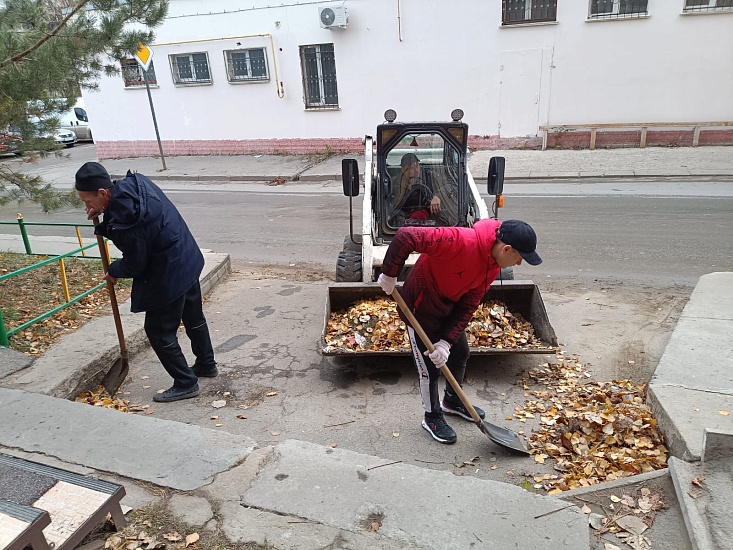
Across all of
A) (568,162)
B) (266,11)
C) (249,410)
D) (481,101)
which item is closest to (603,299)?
(249,410)

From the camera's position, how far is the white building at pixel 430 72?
13.9 meters

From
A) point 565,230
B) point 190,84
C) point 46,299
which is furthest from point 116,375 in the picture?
point 190,84

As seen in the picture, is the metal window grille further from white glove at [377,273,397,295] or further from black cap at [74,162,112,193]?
black cap at [74,162,112,193]

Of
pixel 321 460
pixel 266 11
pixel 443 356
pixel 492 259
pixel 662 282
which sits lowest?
pixel 662 282

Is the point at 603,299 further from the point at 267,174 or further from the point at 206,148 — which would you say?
the point at 206,148

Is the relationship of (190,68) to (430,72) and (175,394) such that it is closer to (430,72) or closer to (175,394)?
(430,72)

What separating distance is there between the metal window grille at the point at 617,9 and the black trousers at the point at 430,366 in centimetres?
1355

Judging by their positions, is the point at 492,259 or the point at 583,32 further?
the point at 583,32

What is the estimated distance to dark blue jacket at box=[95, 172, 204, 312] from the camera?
3.76 metres

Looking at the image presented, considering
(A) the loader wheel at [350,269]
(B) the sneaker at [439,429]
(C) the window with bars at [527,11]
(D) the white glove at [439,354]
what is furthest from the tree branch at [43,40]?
(C) the window with bars at [527,11]

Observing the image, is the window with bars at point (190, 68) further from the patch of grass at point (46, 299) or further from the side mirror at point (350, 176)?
the side mirror at point (350, 176)

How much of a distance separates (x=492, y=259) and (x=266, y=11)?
15.7m

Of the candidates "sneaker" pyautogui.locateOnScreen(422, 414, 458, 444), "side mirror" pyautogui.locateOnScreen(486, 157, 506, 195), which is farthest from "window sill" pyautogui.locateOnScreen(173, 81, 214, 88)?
"sneaker" pyautogui.locateOnScreen(422, 414, 458, 444)

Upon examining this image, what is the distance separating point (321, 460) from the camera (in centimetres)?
321
